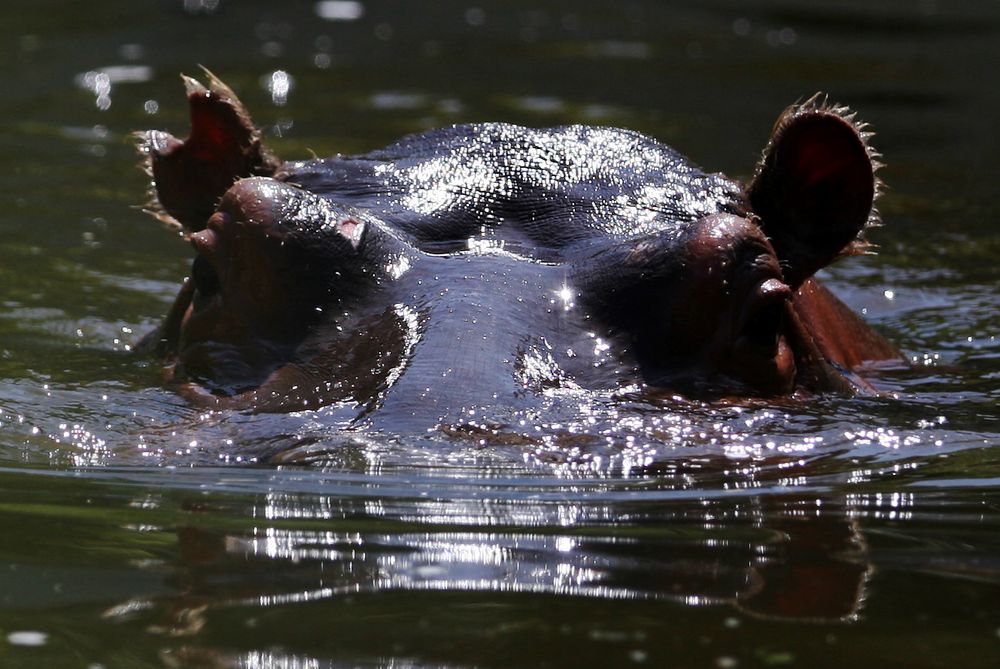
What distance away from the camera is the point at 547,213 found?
5.19 m

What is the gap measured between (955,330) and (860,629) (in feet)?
18.0

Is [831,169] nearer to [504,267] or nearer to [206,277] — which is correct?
[504,267]

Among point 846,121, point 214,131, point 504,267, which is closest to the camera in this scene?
point 504,267

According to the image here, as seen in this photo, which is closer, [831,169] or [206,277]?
[206,277]

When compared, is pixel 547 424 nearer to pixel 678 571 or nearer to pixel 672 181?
pixel 678 571

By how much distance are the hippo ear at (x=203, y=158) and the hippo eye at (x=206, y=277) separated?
0.72m

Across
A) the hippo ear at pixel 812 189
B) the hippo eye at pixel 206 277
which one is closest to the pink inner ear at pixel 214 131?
the hippo eye at pixel 206 277

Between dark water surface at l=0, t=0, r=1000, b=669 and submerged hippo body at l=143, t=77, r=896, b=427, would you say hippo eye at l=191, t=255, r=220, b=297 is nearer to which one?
submerged hippo body at l=143, t=77, r=896, b=427

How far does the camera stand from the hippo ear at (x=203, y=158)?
580cm

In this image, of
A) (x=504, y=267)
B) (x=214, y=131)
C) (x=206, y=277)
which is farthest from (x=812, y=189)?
(x=214, y=131)

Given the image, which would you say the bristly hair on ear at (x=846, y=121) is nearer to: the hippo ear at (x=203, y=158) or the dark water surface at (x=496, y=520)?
the dark water surface at (x=496, y=520)

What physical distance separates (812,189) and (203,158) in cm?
216

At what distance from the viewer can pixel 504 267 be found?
480 cm

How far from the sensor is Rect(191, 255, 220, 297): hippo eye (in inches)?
207
